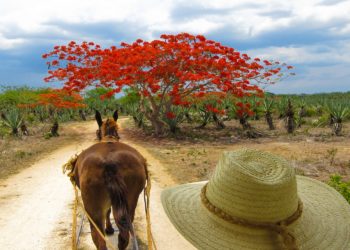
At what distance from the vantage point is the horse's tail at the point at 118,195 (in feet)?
12.8

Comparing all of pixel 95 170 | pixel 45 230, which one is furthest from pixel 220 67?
pixel 95 170

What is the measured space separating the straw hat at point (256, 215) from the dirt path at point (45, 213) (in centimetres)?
344

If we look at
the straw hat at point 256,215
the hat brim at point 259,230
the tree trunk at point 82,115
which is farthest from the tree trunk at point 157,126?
the straw hat at point 256,215

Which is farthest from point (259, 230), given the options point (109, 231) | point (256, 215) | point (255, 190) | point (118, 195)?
point (109, 231)

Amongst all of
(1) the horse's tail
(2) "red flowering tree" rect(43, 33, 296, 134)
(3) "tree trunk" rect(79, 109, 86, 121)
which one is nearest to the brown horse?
(1) the horse's tail

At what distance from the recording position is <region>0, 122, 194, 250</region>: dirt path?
225 inches

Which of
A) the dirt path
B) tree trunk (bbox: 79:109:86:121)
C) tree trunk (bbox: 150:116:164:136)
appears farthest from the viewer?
tree trunk (bbox: 79:109:86:121)

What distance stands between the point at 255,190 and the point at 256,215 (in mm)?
150

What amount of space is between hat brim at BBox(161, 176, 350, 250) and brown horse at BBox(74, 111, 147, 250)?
4.62 feet

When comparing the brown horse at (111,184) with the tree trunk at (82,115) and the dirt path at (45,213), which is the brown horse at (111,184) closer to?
the dirt path at (45,213)

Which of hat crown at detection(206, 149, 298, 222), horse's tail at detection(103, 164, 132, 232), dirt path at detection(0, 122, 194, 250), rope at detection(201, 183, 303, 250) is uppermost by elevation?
hat crown at detection(206, 149, 298, 222)

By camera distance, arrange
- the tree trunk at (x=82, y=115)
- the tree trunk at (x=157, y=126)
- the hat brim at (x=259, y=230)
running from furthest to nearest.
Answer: the tree trunk at (x=82, y=115), the tree trunk at (x=157, y=126), the hat brim at (x=259, y=230)

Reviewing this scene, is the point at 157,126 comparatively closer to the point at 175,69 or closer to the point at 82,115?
the point at 175,69

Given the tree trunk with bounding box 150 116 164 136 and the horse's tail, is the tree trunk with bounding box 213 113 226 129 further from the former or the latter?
the horse's tail
